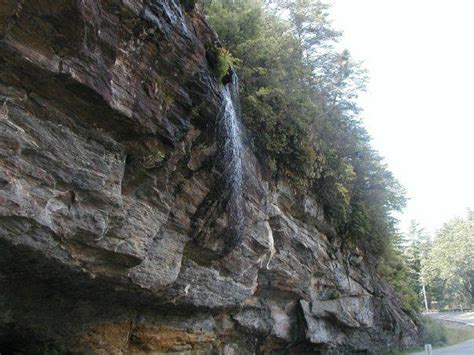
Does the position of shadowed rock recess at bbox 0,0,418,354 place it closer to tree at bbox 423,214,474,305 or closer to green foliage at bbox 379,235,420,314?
green foliage at bbox 379,235,420,314

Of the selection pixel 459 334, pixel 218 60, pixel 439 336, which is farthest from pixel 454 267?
pixel 218 60

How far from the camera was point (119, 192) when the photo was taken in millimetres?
6582

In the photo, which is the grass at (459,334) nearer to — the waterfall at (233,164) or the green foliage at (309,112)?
the green foliage at (309,112)

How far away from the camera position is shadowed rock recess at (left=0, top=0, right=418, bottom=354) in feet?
17.7

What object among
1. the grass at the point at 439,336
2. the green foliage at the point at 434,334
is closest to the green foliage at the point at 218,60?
the grass at the point at 439,336

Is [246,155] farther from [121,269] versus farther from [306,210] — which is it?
[121,269]

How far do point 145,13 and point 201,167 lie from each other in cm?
323

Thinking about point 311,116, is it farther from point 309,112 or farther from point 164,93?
point 164,93

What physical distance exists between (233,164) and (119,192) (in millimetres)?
3209

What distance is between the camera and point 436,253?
61.2 metres

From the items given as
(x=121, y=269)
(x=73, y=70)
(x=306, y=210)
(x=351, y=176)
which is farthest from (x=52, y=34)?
(x=351, y=176)

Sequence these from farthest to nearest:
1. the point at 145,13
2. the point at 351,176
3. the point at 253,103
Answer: the point at 351,176 < the point at 253,103 < the point at 145,13

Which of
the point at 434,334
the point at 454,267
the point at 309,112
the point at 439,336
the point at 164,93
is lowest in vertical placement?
the point at 439,336

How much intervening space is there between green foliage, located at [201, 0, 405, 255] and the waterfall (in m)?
1.05
